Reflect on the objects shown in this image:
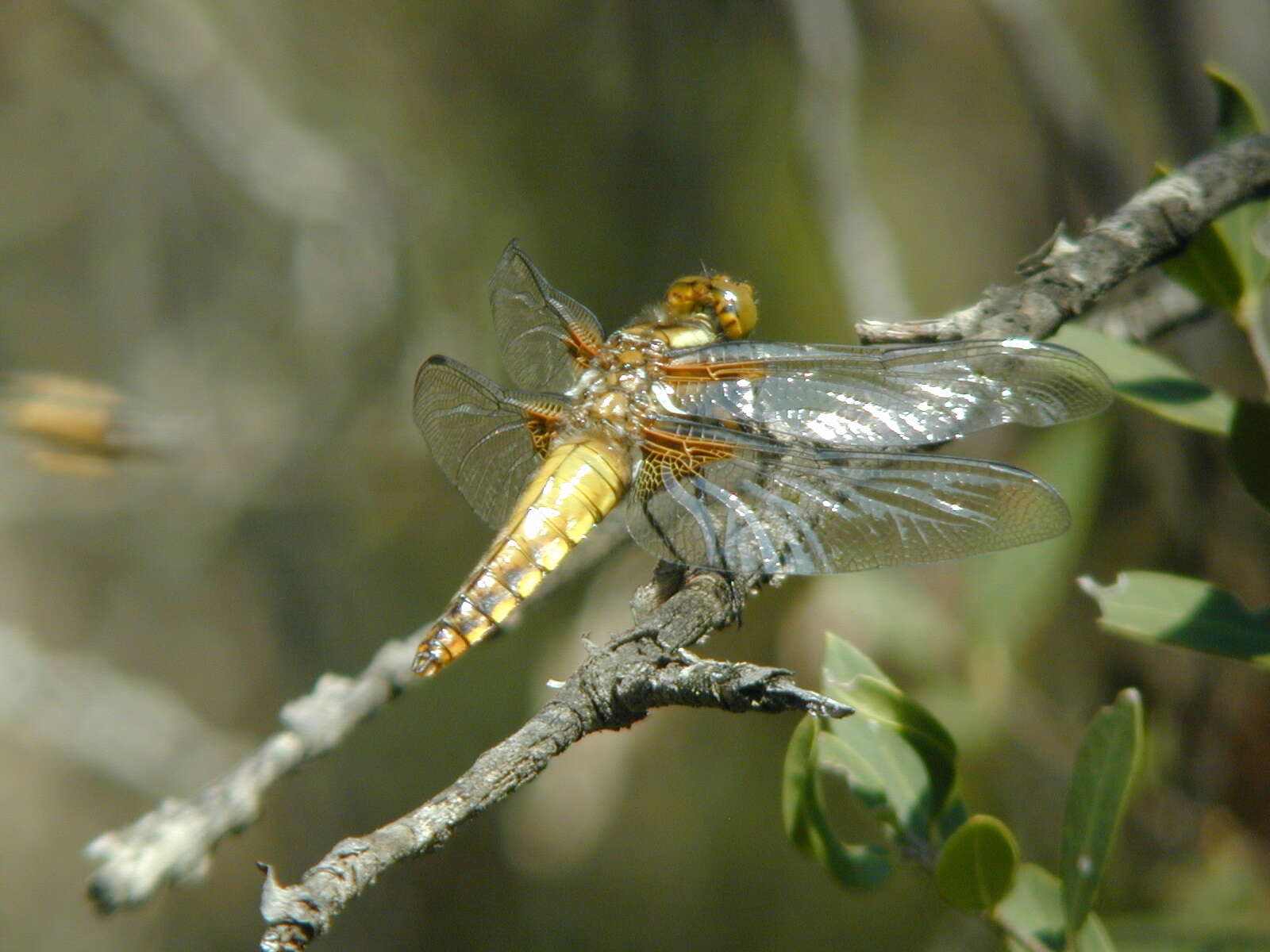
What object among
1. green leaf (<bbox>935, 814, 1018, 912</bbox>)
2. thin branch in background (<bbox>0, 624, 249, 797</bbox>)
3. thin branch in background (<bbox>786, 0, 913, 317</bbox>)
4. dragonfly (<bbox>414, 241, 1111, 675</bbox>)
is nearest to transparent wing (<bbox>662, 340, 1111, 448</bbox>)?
dragonfly (<bbox>414, 241, 1111, 675</bbox>)

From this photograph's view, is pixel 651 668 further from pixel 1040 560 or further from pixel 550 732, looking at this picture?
pixel 1040 560

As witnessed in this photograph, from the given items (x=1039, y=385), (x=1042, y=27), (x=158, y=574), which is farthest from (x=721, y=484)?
(x=158, y=574)

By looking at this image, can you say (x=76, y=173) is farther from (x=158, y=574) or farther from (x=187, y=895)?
(x=187, y=895)

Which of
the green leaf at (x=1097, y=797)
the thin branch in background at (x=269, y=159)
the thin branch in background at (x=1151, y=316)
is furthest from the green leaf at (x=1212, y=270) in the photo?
the thin branch in background at (x=269, y=159)

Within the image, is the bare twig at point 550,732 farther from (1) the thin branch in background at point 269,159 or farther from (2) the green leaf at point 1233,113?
(1) the thin branch in background at point 269,159

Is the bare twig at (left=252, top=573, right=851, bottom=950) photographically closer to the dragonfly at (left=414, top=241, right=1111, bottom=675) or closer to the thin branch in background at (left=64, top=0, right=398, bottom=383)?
the dragonfly at (left=414, top=241, right=1111, bottom=675)

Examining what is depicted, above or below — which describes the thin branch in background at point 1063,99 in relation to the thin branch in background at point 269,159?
below

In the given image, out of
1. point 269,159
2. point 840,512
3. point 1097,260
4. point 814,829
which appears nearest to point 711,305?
point 840,512
